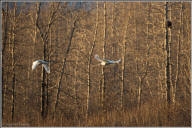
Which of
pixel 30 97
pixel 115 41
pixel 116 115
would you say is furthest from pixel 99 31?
pixel 116 115

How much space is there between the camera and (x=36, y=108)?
1200cm

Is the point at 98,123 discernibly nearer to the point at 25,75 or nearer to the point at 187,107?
the point at 187,107

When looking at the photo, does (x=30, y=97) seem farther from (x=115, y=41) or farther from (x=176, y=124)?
(x=176, y=124)

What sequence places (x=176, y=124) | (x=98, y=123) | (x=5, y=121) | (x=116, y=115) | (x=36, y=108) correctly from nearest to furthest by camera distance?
(x=176, y=124) < (x=98, y=123) < (x=116, y=115) < (x=5, y=121) < (x=36, y=108)

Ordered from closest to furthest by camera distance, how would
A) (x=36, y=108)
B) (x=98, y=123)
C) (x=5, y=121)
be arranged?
(x=98, y=123) < (x=5, y=121) < (x=36, y=108)

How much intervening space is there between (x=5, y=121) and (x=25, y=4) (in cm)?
514

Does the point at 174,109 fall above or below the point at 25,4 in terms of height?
below

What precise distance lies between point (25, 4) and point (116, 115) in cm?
638

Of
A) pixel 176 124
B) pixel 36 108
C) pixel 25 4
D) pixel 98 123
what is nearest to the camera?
pixel 176 124

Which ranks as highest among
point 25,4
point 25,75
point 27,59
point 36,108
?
point 25,4

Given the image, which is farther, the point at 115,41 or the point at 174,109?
the point at 115,41

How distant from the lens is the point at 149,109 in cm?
757

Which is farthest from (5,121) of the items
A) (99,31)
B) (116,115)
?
(99,31)

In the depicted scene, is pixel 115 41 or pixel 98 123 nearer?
pixel 98 123
